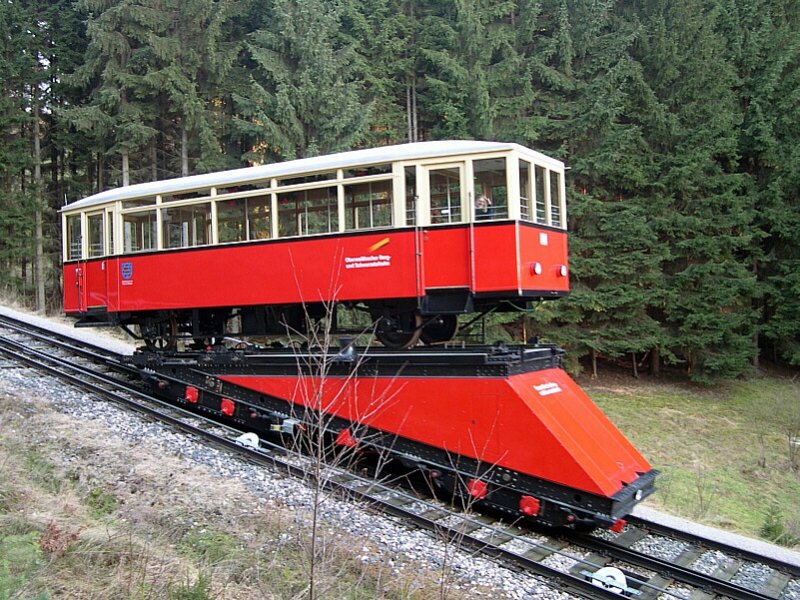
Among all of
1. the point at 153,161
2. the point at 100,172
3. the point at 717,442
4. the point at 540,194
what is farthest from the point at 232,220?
the point at 100,172

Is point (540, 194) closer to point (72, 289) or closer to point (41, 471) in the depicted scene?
point (41, 471)

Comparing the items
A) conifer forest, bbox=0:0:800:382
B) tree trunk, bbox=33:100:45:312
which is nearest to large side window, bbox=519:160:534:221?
conifer forest, bbox=0:0:800:382

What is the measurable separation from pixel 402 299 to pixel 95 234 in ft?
17.9

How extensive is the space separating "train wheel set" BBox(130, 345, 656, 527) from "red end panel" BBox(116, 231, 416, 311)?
2.56ft

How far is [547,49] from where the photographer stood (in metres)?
20.0

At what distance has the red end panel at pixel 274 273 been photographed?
7387mm

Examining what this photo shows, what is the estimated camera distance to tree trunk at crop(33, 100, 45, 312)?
22.1m

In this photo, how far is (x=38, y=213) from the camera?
22797 mm

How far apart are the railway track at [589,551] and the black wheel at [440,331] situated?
2.02 m

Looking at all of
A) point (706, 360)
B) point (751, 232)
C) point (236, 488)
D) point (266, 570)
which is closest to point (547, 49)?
point (751, 232)

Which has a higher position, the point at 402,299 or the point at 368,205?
the point at 368,205

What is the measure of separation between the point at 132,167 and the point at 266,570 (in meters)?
22.0

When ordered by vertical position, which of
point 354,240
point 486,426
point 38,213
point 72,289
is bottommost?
point 486,426

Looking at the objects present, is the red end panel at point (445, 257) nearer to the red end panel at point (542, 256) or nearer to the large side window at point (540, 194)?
the red end panel at point (542, 256)
